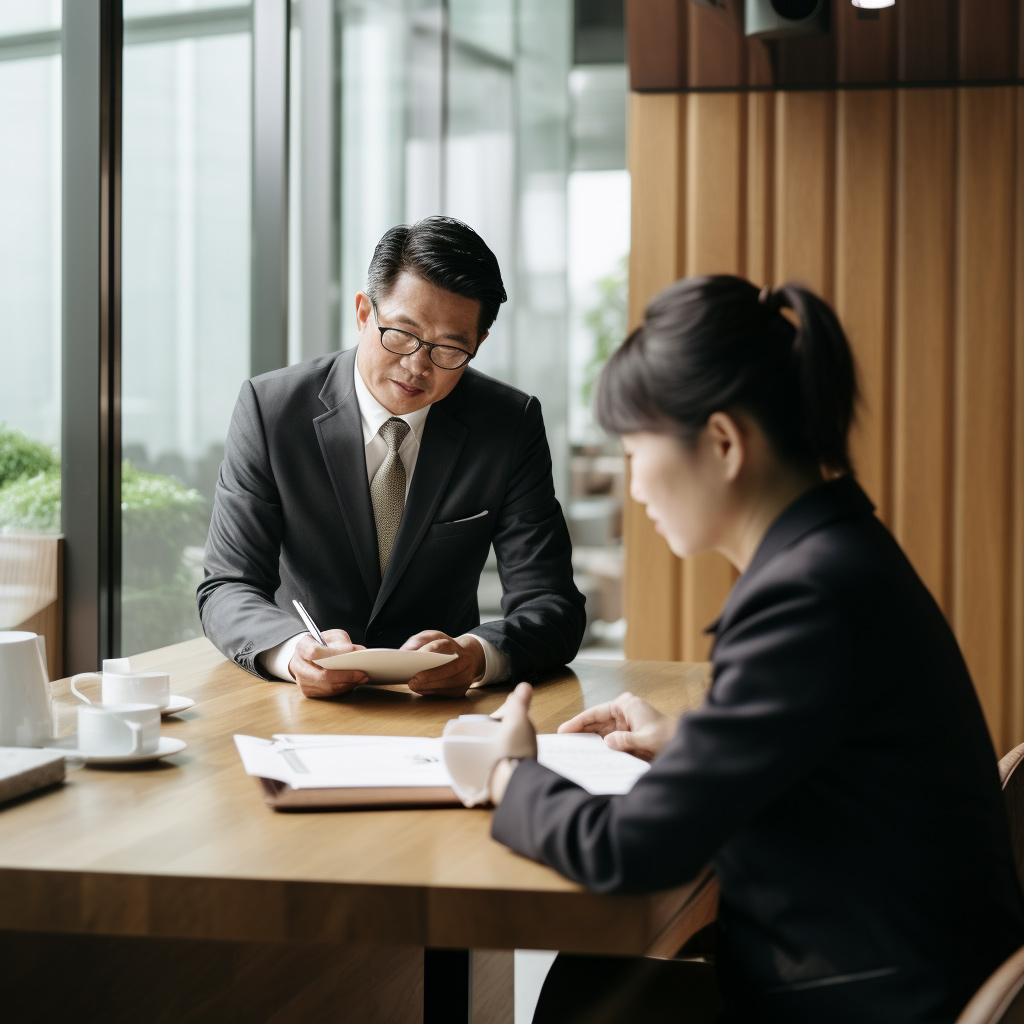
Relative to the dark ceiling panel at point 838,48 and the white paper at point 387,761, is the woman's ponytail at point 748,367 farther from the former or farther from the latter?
the dark ceiling panel at point 838,48

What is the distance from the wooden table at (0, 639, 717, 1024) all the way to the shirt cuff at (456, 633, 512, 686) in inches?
7.2

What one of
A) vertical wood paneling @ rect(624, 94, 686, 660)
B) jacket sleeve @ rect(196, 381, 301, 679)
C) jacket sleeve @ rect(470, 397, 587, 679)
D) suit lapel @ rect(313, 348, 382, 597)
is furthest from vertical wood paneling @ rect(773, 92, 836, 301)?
jacket sleeve @ rect(196, 381, 301, 679)

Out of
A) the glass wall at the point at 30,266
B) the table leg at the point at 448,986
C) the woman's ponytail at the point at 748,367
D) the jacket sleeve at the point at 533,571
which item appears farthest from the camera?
the glass wall at the point at 30,266

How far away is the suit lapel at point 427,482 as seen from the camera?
7.06 ft

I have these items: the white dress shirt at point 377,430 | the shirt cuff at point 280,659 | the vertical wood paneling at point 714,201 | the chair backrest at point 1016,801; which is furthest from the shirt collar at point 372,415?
the vertical wood paneling at point 714,201

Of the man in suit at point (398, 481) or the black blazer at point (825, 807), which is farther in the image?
the man in suit at point (398, 481)

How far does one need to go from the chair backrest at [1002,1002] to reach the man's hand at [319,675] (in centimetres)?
106

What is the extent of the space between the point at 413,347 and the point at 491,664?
672mm

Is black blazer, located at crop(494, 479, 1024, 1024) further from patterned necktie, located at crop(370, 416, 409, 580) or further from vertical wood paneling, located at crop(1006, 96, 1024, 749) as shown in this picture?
vertical wood paneling, located at crop(1006, 96, 1024, 749)

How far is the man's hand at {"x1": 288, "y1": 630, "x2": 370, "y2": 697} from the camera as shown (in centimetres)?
169

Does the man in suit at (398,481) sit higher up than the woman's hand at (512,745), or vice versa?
the man in suit at (398,481)

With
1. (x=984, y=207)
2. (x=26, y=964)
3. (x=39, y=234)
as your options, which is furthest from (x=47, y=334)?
(x=984, y=207)

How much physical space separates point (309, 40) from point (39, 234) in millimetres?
2229

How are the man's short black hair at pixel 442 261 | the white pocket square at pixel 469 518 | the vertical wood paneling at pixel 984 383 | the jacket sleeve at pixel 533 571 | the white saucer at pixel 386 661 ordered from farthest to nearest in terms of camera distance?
the vertical wood paneling at pixel 984 383 → the white pocket square at pixel 469 518 → the man's short black hair at pixel 442 261 → the jacket sleeve at pixel 533 571 → the white saucer at pixel 386 661
